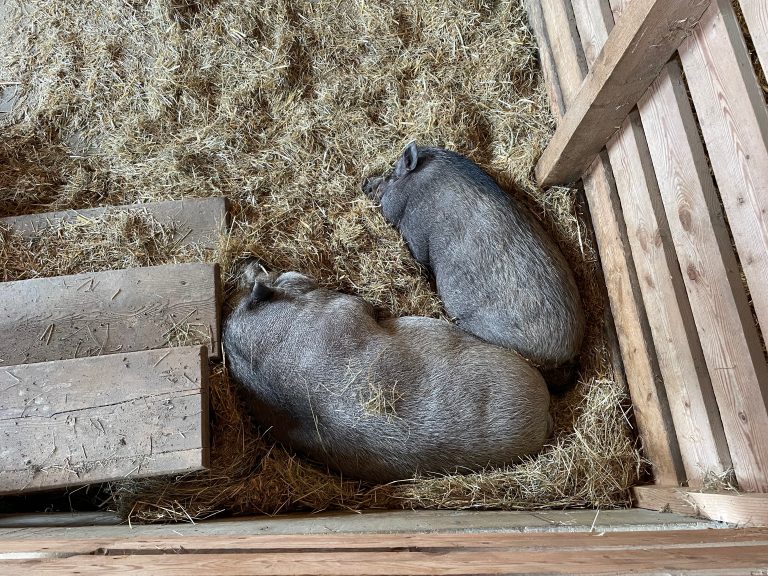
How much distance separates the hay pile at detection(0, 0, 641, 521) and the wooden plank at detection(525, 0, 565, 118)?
8cm

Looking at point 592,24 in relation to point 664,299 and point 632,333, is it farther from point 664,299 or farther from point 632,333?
point 632,333

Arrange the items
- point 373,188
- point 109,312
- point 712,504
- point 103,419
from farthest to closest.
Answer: point 373,188
point 109,312
point 103,419
point 712,504

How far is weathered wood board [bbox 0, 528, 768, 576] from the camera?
167 cm

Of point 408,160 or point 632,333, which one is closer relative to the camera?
point 632,333

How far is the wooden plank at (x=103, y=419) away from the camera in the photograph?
2.99m

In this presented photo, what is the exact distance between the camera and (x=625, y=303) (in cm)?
340

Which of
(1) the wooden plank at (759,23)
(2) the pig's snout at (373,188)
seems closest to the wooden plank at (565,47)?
(1) the wooden plank at (759,23)

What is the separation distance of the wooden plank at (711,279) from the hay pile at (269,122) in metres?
0.95

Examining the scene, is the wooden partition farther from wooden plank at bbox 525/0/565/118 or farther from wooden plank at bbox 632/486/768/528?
wooden plank at bbox 525/0/565/118

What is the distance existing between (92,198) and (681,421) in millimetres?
4165

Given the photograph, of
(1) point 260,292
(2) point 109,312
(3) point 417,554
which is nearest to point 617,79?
(1) point 260,292

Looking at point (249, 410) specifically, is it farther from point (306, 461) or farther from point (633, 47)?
point (633, 47)

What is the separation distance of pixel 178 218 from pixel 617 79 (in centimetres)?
290

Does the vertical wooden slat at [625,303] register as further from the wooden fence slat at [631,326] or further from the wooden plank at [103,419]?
the wooden plank at [103,419]
